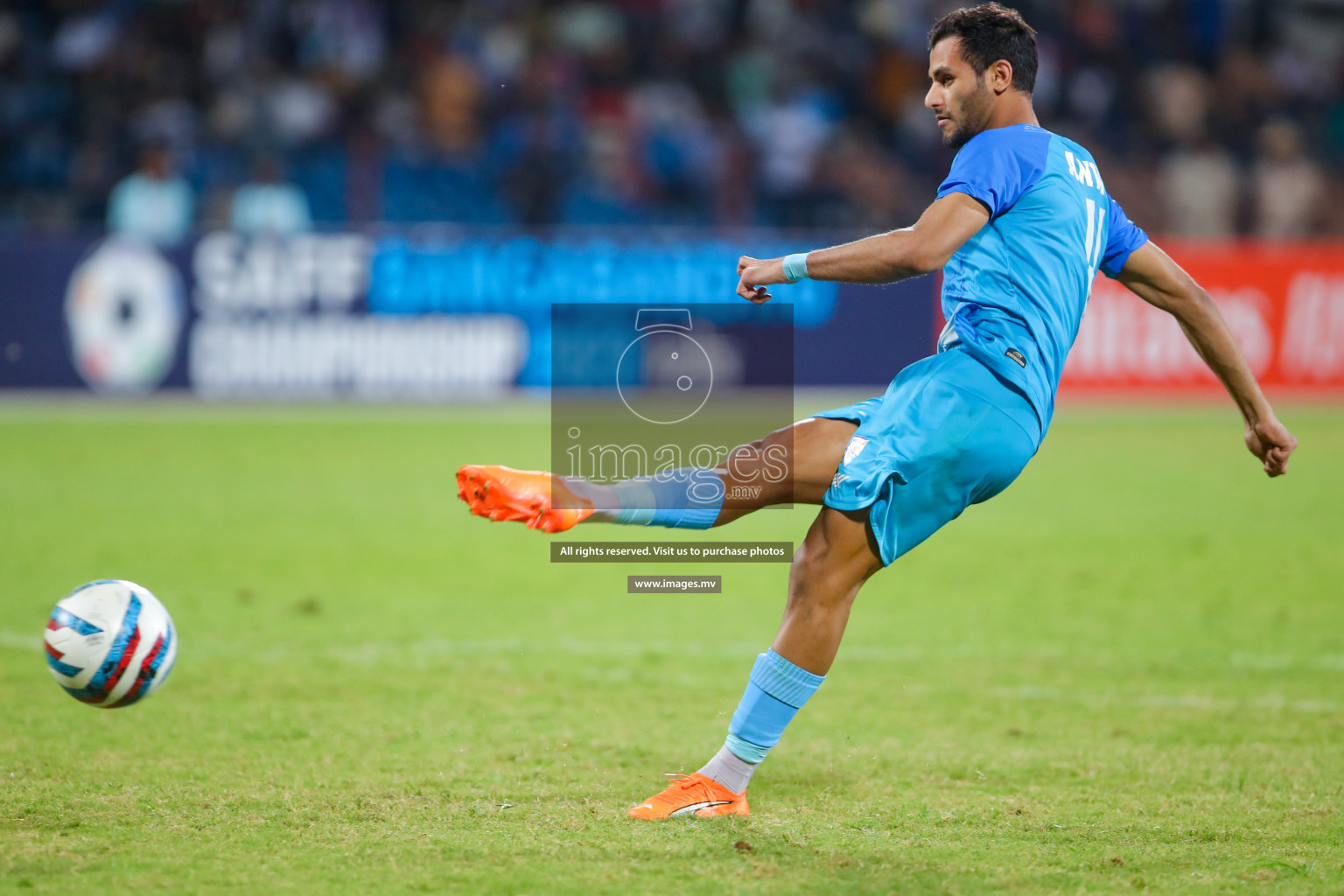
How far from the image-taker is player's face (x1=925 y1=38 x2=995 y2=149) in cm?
394

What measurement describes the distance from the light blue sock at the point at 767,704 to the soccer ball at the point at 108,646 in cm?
177

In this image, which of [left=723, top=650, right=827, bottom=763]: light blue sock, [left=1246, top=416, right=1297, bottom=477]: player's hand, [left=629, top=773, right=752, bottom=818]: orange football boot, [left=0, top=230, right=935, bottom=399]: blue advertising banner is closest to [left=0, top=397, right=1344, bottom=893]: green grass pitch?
[left=629, top=773, right=752, bottom=818]: orange football boot

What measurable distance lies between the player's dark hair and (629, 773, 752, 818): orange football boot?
7.09ft

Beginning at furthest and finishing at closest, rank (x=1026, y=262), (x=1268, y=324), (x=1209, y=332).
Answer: (x=1268, y=324)
(x=1209, y=332)
(x=1026, y=262)

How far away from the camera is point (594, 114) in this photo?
673 inches

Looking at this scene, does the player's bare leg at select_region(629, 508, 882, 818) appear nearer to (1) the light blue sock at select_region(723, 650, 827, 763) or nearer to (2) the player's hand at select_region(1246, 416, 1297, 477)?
(1) the light blue sock at select_region(723, 650, 827, 763)

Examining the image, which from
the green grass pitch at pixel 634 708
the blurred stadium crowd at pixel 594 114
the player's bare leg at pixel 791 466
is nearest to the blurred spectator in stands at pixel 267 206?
the blurred stadium crowd at pixel 594 114

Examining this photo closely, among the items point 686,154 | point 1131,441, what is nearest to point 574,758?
point 1131,441

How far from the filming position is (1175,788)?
14.6 ft

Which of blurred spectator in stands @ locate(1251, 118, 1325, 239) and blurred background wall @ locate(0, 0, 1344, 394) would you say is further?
blurred spectator in stands @ locate(1251, 118, 1325, 239)

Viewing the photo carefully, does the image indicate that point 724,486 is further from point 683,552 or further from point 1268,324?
point 1268,324

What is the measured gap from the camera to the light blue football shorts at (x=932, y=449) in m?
3.87

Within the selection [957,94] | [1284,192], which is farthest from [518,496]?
[1284,192]

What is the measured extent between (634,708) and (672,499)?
1.61 m
